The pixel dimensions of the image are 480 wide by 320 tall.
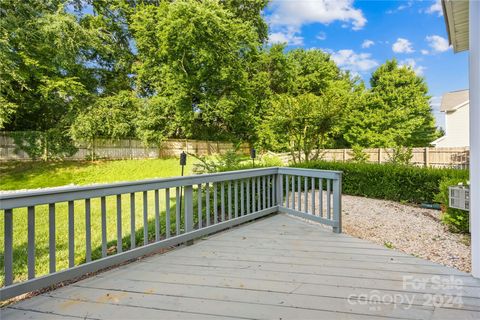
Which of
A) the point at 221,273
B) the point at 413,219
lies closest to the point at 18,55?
the point at 221,273

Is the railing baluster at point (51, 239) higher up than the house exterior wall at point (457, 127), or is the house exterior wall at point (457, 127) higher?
the house exterior wall at point (457, 127)

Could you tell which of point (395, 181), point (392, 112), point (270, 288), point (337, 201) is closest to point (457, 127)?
point (392, 112)

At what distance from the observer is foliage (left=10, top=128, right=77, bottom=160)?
12297 millimetres

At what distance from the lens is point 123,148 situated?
15.0 m

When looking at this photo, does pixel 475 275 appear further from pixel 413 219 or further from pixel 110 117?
pixel 110 117

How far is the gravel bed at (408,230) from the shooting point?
3.07 metres

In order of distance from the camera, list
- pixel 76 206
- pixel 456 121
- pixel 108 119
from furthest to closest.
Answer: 1. pixel 456 121
2. pixel 108 119
3. pixel 76 206

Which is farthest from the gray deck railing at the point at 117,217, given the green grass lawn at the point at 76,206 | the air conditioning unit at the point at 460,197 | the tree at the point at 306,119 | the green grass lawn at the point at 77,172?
the green grass lawn at the point at 77,172

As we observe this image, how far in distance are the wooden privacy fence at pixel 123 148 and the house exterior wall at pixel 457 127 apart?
12.3m

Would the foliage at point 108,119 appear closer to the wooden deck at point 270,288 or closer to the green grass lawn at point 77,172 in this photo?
the green grass lawn at point 77,172

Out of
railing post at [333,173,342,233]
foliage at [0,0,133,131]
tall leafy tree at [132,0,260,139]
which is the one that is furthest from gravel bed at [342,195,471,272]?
foliage at [0,0,133,131]

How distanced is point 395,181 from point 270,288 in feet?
16.6

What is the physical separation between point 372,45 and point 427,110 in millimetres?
5673

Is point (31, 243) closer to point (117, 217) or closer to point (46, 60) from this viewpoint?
point (117, 217)
